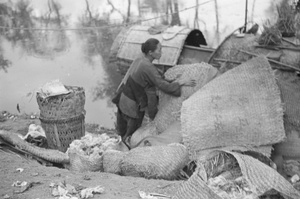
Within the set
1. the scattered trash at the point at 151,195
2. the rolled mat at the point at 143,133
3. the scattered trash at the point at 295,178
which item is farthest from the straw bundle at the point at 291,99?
the scattered trash at the point at 151,195

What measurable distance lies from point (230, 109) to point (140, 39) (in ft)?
12.8

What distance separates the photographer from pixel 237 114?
13.1ft

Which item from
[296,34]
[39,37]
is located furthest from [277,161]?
[39,37]

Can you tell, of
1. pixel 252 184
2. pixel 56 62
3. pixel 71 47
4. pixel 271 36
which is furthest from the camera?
pixel 71 47

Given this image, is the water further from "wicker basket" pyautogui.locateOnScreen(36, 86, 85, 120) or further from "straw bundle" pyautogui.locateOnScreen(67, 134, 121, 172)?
"straw bundle" pyautogui.locateOnScreen(67, 134, 121, 172)

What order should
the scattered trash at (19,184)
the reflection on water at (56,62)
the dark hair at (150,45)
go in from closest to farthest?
1. the scattered trash at (19,184)
2. the dark hair at (150,45)
3. the reflection on water at (56,62)

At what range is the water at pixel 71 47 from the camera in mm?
8586

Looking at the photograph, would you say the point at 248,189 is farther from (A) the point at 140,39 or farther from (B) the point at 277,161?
(A) the point at 140,39

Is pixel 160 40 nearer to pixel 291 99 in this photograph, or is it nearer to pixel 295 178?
pixel 291 99

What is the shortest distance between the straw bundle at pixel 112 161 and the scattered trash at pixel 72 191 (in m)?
0.73

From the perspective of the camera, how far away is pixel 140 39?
7.67m

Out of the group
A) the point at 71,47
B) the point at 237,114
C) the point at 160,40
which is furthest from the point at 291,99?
the point at 71,47

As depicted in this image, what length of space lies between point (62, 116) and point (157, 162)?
62.4 inches

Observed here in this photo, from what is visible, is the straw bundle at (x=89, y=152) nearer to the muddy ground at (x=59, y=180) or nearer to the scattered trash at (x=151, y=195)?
the muddy ground at (x=59, y=180)
